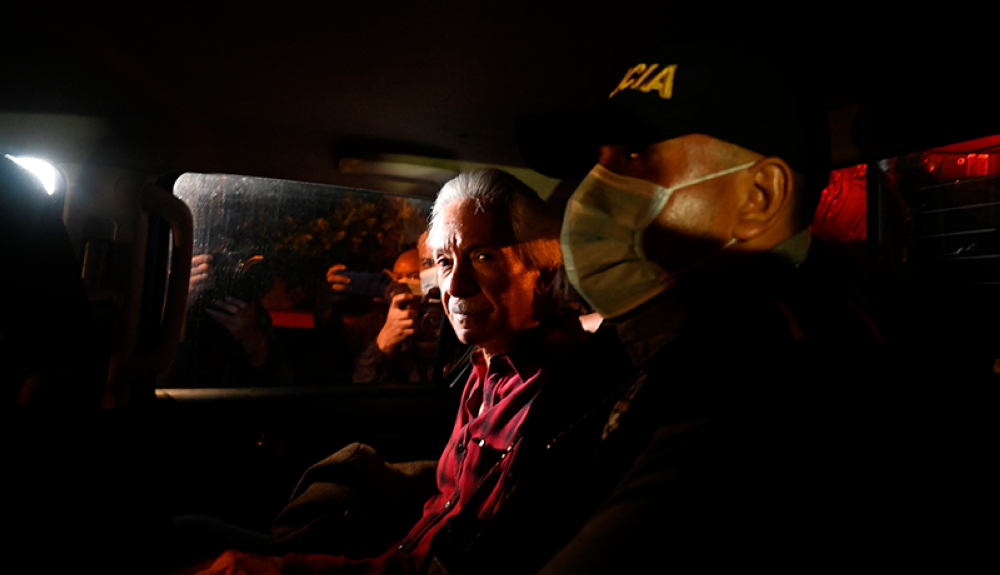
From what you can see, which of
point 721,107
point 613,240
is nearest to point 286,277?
point 613,240

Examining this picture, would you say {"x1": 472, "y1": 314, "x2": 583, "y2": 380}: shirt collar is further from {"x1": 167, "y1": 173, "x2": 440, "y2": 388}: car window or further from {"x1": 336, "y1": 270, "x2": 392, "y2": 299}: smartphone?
{"x1": 336, "y1": 270, "x2": 392, "y2": 299}: smartphone

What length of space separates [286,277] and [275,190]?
51 centimetres

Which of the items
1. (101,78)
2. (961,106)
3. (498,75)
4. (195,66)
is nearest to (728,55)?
(498,75)

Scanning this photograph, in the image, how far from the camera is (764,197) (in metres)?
1.10

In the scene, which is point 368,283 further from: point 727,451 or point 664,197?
point 727,451

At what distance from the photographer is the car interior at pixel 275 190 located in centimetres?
158

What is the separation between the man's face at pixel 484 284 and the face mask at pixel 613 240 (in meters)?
0.70

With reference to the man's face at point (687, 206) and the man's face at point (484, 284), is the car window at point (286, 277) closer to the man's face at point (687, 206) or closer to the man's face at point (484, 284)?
the man's face at point (484, 284)

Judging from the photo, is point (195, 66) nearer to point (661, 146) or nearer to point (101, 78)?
point (101, 78)

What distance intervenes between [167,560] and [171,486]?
555mm

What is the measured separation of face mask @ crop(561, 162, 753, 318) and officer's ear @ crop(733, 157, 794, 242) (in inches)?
1.6

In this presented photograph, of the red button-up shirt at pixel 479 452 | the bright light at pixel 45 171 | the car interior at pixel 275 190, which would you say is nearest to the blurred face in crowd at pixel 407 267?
the car interior at pixel 275 190

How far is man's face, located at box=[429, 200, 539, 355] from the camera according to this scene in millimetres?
1993

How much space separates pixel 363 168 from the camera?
257cm
